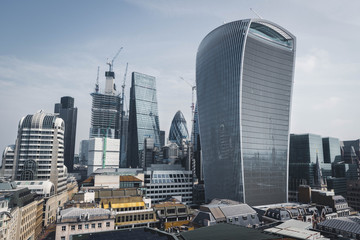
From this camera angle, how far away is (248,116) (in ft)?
579

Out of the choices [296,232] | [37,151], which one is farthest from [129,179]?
[296,232]

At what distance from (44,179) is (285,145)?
171 meters

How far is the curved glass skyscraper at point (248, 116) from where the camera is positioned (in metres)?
174

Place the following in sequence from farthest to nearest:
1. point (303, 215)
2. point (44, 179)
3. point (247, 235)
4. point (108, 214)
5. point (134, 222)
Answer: point (44, 179)
point (303, 215)
point (134, 222)
point (108, 214)
point (247, 235)

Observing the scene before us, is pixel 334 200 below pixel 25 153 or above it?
below

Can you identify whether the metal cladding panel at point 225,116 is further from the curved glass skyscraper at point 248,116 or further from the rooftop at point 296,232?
the rooftop at point 296,232

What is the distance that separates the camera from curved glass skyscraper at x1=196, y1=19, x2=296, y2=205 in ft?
571

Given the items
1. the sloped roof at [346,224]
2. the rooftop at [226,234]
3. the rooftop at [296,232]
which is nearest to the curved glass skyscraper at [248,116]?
the sloped roof at [346,224]

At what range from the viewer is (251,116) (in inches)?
7018

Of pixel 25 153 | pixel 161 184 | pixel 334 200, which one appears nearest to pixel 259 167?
pixel 334 200

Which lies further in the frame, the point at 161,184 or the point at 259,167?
the point at 161,184

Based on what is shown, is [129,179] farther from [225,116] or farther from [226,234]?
[226,234]

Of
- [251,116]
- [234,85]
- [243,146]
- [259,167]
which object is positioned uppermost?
[234,85]

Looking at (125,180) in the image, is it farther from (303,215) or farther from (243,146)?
(303,215)
